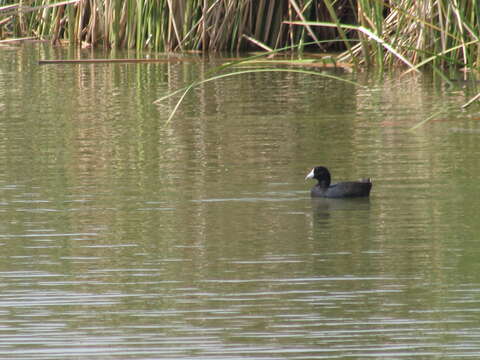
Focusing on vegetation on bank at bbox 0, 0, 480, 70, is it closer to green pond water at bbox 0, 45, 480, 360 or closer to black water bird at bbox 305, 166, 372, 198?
green pond water at bbox 0, 45, 480, 360

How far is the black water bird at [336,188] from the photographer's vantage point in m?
7.76

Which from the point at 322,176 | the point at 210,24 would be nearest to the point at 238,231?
the point at 322,176

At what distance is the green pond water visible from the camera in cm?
502

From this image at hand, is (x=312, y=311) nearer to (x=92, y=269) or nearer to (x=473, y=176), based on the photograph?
(x=92, y=269)

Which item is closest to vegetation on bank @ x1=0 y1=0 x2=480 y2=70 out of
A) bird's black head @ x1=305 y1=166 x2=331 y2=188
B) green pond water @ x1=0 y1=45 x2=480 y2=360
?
green pond water @ x1=0 y1=45 x2=480 y2=360

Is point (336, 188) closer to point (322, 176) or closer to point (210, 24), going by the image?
point (322, 176)

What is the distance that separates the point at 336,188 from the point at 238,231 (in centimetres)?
117

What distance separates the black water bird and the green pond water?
0.07 m

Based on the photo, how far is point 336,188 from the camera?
26.1 feet

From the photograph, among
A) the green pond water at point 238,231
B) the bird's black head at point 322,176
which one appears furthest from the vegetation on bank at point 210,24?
the bird's black head at point 322,176

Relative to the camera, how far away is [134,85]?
14.5 metres

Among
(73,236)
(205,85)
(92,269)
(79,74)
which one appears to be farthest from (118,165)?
(79,74)

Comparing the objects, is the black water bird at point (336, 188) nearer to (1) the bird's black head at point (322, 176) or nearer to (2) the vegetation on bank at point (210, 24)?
(1) the bird's black head at point (322, 176)

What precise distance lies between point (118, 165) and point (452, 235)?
3.11 metres
